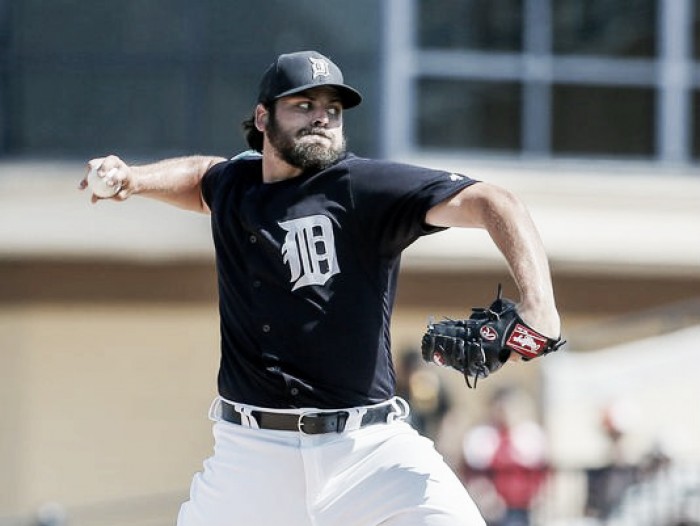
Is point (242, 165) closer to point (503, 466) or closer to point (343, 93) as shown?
point (343, 93)

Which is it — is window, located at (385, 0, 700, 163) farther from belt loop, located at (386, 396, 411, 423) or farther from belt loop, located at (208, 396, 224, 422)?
belt loop, located at (386, 396, 411, 423)

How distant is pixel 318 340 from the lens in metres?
5.55

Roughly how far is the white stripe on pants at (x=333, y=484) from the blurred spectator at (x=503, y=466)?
6.36 m

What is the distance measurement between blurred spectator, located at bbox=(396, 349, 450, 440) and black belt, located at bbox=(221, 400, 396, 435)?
6.16 meters

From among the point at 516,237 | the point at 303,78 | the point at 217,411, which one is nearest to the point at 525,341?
the point at 516,237

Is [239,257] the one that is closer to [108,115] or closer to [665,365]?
[665,365]

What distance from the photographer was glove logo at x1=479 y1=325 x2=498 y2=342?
16.1 ft

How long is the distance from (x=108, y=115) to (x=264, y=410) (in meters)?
9.64

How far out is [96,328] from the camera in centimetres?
1464

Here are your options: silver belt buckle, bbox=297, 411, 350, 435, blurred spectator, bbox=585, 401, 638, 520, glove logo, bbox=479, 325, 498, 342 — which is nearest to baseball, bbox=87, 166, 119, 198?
silver belt buckle, bbox=297, 411, 350, 435

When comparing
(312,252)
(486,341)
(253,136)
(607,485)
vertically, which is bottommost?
(607,485)

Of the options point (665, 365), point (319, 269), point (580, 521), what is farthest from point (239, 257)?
point (665, 365)

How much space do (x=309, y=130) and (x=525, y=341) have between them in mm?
1161

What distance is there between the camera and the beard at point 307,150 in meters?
5.57
